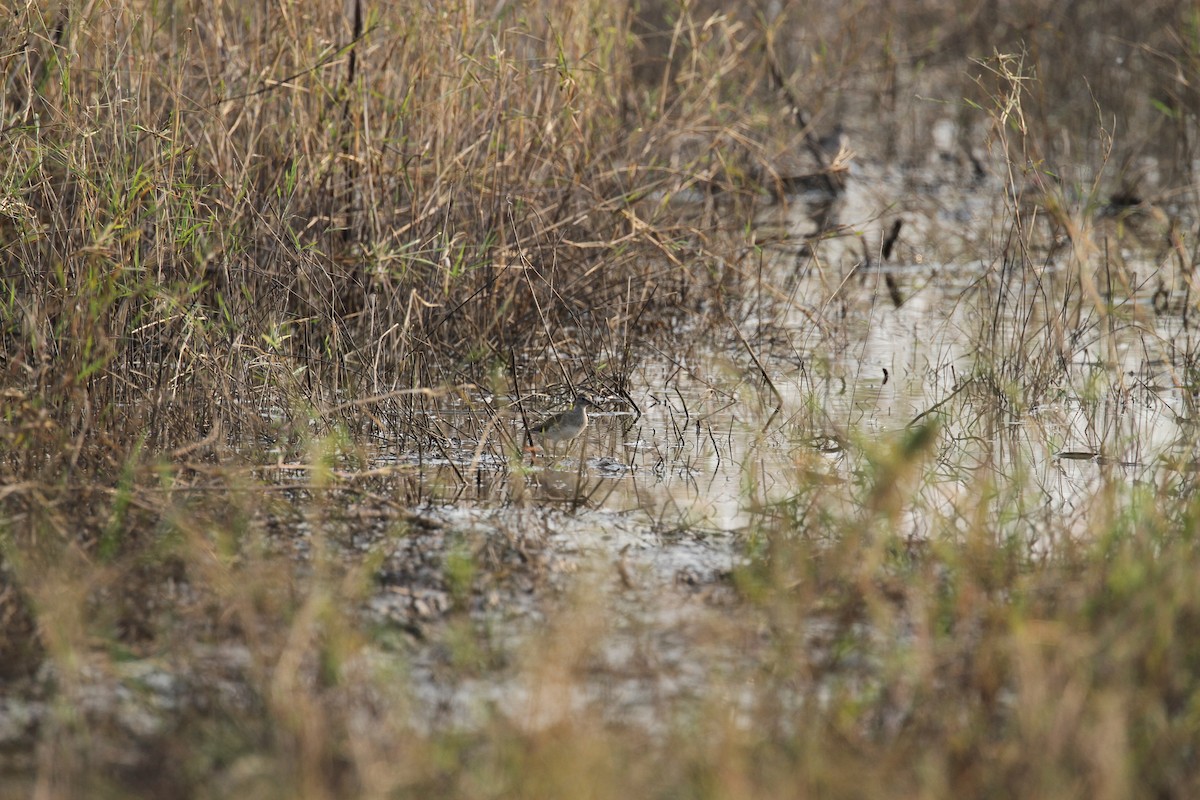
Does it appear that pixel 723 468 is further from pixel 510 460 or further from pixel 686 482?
pixel 510 460

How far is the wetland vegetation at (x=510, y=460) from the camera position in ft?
7.91

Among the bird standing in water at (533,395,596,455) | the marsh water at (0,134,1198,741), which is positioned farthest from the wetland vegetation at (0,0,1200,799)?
the bird standing in water at (533,395,596,455)

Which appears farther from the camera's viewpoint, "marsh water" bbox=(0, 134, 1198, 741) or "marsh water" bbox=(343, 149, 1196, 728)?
"marsh water" bbox=(343, 149, 1196, 728)

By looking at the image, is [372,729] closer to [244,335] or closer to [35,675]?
[35,675]

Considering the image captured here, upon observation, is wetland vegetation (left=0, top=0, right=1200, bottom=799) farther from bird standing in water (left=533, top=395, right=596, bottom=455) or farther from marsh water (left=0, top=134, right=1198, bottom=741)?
bird standing in water (left=533, top=395, right=596, bottom=455)

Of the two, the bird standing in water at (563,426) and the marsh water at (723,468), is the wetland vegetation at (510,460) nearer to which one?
the marsh water at (723,468)

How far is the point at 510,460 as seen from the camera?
4078 mm

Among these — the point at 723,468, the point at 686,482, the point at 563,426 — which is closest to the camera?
the point at 686,482

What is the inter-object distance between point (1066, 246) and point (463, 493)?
393cm

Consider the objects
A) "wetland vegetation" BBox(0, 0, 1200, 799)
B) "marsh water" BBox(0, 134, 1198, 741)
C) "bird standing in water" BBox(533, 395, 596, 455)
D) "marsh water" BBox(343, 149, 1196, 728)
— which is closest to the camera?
"wetland vegetation" BBox(0, 0, 1200, 799)

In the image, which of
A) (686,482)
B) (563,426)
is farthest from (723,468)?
(563,426)

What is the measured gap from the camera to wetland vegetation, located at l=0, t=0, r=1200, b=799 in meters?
2.41

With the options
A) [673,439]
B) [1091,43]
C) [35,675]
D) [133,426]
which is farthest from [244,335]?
[1091,43]

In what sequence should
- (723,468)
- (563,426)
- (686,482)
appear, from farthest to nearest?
(563,426) → (723,468) → (686,482)
